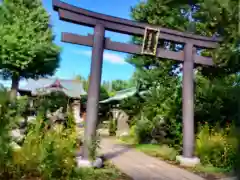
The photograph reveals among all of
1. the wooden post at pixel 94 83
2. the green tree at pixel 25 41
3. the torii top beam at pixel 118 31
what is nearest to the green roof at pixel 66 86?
the green tree at pixel 25 41

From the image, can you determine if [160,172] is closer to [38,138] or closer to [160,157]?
[160,157]

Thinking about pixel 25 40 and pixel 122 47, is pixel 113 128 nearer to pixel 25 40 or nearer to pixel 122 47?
pixel 25 40

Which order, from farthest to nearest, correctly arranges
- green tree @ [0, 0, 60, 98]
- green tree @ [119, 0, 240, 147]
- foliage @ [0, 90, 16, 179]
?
green tree @ [0, 0, 60, 98] → green tree @ [119, 0, 240, 147] → foliage @ [0, 90, 16, 179]

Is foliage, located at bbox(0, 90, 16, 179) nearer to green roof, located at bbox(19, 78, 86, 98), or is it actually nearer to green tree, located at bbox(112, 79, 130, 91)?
green roof, located at bbox(19, 78, 86, 98)

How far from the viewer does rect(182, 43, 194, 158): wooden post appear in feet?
27.6

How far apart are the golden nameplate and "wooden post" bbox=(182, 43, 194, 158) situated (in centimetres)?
110

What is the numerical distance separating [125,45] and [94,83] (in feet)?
5.10

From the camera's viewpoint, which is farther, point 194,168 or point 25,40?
point 25,40

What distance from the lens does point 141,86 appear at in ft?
54.9

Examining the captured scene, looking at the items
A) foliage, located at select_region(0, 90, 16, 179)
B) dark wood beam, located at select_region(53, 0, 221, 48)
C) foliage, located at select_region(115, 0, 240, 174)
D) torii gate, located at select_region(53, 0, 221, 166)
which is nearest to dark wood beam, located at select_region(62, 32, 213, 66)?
torii gate, located at select_region(53, 0, 221, 166)

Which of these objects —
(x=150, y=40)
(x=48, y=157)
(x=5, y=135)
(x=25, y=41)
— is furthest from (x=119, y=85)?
(x=5, y=135)

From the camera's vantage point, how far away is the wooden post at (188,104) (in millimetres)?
8398

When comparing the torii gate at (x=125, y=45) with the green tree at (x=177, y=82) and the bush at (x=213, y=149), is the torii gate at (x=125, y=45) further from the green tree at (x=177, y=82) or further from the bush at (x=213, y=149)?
the green tree at (x=177, y=82)

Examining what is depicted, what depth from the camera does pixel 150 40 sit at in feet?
27.4
